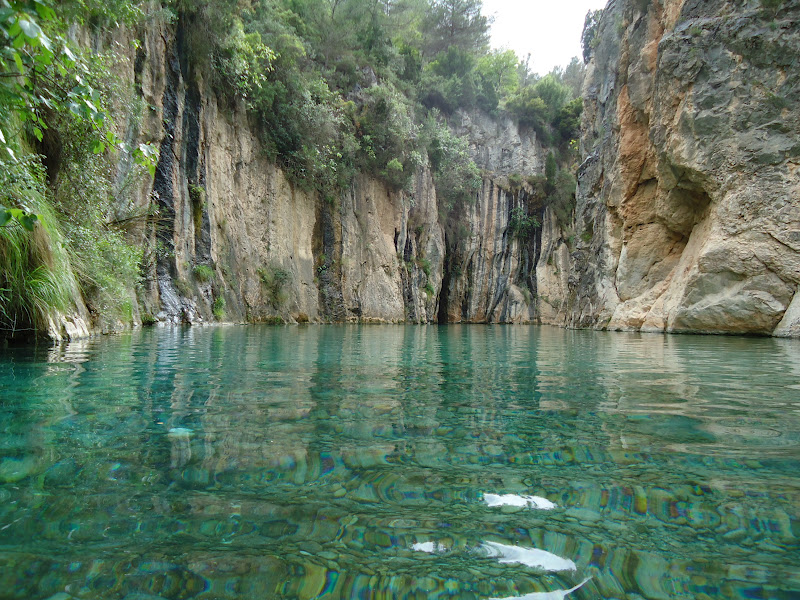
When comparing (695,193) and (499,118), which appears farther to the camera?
(499,118)

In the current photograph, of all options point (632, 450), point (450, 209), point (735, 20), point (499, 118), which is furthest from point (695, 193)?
point (499, 118)

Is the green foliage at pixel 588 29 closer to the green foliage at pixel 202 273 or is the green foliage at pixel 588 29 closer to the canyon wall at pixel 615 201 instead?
the canyon wall at pixel 615 201

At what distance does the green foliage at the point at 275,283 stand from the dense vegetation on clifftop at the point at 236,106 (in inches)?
155

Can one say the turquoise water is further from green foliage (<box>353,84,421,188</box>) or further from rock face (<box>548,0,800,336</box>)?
green foliage (<box>353,84,421,188</box>)

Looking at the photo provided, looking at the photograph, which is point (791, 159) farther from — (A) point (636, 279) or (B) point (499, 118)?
(B) point (499, 118)

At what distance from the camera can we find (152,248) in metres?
10.7

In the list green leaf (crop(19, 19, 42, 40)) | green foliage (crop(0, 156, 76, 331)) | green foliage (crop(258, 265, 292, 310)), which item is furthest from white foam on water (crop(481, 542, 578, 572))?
green foliage (crop(258, 265, 292, 310))

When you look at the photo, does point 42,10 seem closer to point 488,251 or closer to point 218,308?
point 218,308

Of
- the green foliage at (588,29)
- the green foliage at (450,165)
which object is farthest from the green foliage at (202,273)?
the green foliage at (588,29)

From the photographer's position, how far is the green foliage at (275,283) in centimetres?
1634

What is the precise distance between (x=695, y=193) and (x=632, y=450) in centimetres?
1317

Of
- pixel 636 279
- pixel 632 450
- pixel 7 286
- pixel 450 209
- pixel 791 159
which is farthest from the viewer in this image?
pixel 450 209

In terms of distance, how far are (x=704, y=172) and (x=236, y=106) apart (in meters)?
13.4

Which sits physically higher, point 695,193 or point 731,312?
→ point 695,193
